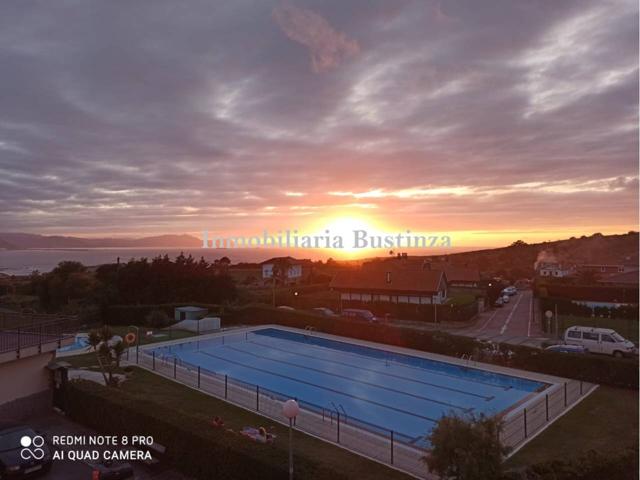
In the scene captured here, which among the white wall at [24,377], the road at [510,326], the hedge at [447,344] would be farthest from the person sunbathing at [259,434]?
the road at [510,326]

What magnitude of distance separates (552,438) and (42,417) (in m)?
15.6

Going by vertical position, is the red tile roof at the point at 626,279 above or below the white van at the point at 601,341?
above

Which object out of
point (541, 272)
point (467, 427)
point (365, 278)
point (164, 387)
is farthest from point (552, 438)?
point (541, 272)

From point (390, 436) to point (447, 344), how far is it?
34.3 ft

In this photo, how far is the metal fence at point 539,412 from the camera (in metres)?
13.4

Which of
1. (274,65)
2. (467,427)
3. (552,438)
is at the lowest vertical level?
(552,438)

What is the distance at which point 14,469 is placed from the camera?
381 inches

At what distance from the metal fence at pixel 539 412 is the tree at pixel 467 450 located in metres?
4.21

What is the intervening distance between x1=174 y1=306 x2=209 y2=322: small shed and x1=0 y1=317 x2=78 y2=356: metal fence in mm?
18235

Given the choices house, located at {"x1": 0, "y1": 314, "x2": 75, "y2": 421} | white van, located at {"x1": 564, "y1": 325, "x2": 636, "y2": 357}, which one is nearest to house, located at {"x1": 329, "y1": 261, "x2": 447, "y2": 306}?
white van, located at {"x1": 564, "y1": 325, "x2": 636, "y2": 357}

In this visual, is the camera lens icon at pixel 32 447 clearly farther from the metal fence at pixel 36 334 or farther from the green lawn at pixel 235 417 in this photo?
the metal fence at pixel 36 334

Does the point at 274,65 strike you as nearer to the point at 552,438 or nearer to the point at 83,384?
the point at 83,384

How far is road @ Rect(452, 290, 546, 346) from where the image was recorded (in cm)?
2802

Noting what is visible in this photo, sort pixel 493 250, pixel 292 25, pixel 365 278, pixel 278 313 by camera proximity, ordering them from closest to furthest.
A: pixel 292 25 → pixel 278 313 → pixel 365 278 → pixel 493 250
